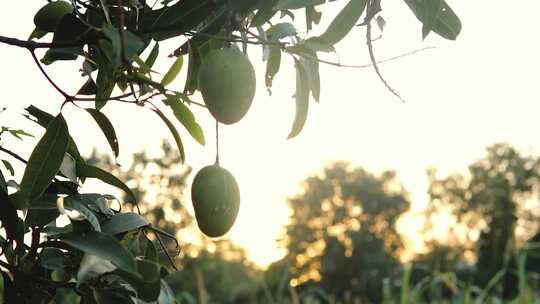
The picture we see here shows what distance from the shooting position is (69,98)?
884 millimetres

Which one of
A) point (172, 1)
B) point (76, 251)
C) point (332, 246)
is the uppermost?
point (172, 1)

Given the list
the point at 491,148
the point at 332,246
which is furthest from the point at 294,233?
the point at 491,148

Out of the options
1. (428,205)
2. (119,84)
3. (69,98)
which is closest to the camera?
(69,98)

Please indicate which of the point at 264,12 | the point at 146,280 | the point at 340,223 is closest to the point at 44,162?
the point at 146,280

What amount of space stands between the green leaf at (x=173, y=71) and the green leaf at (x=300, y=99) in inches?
10.6

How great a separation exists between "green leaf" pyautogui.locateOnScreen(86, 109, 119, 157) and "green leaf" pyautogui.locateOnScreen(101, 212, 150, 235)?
16 cm

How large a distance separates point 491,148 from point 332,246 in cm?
538

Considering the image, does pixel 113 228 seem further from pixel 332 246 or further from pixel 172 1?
pixel 332 246

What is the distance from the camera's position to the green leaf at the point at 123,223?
892mm

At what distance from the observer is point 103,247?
774mm

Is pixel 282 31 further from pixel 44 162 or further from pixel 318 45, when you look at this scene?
pixel 44 162

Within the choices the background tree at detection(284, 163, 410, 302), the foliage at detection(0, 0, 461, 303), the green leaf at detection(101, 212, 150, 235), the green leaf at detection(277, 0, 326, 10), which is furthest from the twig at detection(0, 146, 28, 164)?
the background tree at detection(284, 163, 410, 302)

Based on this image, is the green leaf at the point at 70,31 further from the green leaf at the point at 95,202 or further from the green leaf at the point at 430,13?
the green leaf at the point at 430,13

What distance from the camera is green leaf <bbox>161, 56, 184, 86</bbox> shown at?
1.19 metres
